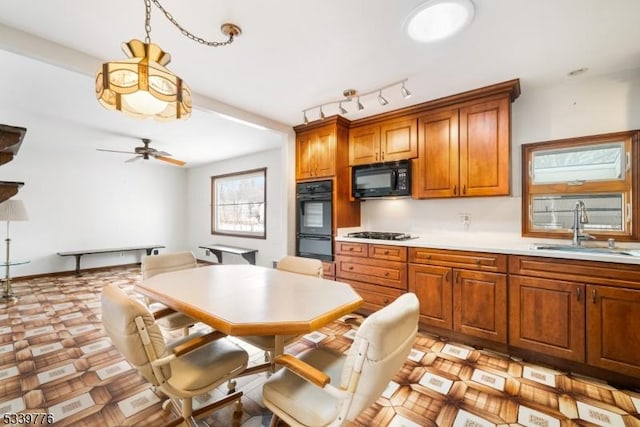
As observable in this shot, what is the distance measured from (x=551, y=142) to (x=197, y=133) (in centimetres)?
439

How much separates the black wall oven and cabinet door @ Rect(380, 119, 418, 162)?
788 millimetres

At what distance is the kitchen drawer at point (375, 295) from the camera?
2938 mm

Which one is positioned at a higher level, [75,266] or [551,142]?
[551,142]

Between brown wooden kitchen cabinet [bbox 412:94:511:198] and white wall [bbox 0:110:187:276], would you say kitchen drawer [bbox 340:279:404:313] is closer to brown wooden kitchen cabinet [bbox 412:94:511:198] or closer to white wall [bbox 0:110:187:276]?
brown wooden kitchen cabinet [bbox 412:94:511:198]

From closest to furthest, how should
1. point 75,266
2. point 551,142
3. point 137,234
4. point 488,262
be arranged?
1. point 488,262
2. point 551,142
3. point 75,266
4. point 137,234

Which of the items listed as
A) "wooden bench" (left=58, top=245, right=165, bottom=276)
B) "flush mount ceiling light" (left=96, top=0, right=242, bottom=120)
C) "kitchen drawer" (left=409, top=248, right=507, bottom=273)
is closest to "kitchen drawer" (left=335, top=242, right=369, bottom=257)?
"kitchen drawer" (left=409, top=248, right=507, bottom=273)

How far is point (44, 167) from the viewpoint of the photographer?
16.7ft

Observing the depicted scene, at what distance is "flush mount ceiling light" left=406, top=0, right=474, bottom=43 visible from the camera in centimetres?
160

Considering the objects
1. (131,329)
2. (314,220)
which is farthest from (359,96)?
(131,329)

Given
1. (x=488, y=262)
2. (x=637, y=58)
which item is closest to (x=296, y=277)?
(x=488, y=262)

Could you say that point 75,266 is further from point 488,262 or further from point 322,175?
point 488,262

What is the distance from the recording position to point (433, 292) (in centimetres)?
268

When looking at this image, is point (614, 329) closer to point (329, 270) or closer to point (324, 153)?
point (329, 270)

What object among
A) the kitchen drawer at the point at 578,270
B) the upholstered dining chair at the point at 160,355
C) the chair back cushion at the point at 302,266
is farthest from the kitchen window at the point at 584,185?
the upholstered dining chair at the point at 160,355
